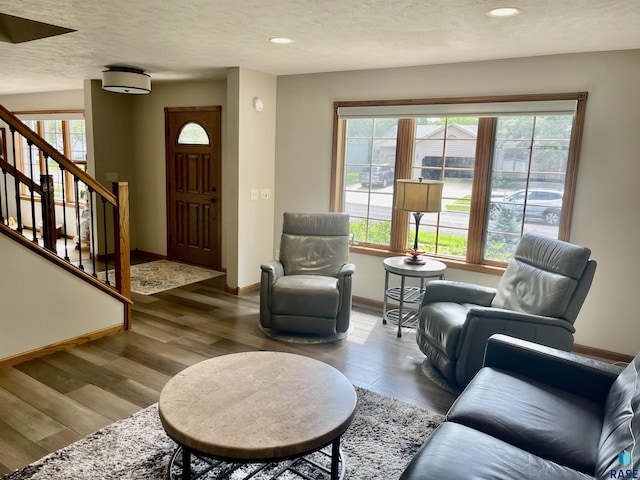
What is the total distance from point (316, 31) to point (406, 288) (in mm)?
2538

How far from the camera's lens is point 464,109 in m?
4.11

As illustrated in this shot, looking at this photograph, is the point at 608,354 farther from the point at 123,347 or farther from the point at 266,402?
the point at 123,347

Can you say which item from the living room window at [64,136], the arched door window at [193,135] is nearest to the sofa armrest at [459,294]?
the arched door window at [193,135]

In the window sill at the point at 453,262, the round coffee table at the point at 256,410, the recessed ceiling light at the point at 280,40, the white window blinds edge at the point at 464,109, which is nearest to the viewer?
the round coffee table at the point at 256,410

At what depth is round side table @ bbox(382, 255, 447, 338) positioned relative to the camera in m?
3.88

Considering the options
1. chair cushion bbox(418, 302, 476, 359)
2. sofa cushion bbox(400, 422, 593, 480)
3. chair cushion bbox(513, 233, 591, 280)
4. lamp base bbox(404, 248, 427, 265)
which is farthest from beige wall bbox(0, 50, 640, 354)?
sofa cushion bbox(400, 422, 593, 480)

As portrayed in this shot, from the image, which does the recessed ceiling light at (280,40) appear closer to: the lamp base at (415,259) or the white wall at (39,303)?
the lamp base at (415,259)

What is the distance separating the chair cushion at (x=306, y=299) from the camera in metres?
3.81

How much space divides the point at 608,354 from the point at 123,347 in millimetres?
3838

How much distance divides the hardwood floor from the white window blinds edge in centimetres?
197

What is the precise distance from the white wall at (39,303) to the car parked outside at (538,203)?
3.56m

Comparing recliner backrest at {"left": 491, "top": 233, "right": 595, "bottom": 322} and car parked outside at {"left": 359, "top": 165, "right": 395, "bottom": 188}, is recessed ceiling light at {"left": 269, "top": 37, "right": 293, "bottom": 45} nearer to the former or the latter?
car parked outside at {"left": 359, "top": 165, "right": 395, "bottom": 188}

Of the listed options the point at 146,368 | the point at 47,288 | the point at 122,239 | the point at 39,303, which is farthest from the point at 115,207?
the point at 146,368

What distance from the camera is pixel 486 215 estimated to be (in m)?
4.23
